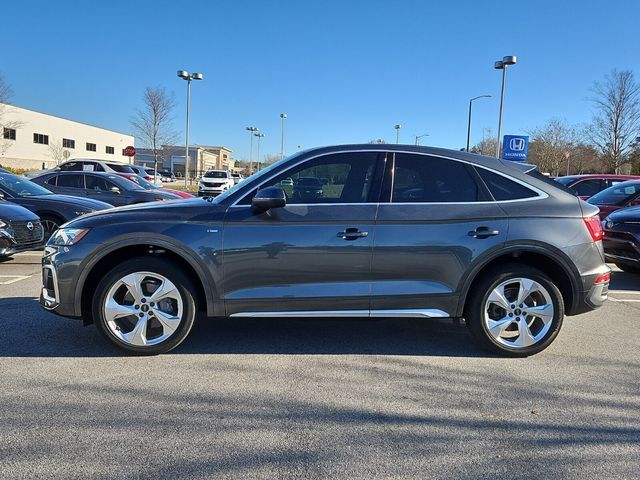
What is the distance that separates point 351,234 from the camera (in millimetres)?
4086

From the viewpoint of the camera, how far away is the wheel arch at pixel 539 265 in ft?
13.8

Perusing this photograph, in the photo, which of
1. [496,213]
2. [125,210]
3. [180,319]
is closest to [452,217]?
[496,213]

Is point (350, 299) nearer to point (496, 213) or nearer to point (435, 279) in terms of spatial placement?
point (435, 279)

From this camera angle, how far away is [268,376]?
385cm

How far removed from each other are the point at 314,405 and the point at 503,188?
242 cm

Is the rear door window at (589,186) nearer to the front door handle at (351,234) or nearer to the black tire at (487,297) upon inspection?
the black tire at (487,297)

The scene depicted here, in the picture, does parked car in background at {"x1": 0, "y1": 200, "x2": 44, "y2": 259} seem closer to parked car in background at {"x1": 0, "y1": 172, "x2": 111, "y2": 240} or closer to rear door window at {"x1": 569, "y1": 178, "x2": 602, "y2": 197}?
parked car in background at {"x1": 0, "y1": 172, "x2": 111, "y2": 240}

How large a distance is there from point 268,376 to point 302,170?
1703 millimetres

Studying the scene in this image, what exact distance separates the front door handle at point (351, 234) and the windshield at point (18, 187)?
7901 mm

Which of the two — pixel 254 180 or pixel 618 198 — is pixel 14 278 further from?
pixel 618 198

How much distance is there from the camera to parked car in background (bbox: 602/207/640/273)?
7.30 meters

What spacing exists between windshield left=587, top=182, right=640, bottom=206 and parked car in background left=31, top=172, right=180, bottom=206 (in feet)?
33.3

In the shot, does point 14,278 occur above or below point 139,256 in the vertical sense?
below

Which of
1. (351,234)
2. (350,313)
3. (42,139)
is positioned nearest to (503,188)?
(351,234)
